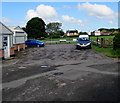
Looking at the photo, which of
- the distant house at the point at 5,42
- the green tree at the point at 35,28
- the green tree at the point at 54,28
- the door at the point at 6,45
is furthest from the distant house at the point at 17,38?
the green tree at the point at 54,28

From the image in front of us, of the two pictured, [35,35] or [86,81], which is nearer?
[86,81]

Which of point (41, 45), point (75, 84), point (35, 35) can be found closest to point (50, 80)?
point (75, 84)

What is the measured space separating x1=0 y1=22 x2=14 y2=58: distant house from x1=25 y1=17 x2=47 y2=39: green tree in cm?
6625

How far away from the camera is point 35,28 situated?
83.6 metres

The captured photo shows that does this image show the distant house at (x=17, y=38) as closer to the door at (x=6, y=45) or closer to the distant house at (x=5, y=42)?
the distant house at (x=5, y=42)

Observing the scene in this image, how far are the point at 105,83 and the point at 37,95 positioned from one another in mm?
2973

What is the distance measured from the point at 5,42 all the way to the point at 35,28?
67.9 m

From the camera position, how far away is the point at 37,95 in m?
5.67

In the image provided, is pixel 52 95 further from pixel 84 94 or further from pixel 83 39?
pixel 83 39

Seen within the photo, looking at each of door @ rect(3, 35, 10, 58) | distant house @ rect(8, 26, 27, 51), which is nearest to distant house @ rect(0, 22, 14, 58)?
door @ rect(3, 35, 10, 58)

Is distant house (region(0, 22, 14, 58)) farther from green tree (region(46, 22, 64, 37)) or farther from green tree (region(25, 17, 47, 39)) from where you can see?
green tree (region(46, 22, 64, 37))

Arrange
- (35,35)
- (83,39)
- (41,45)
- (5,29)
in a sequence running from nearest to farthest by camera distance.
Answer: (5,29), (83,39), (41,45), (35,35)

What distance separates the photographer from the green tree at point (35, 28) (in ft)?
273

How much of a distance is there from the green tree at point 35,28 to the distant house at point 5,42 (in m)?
66.3
